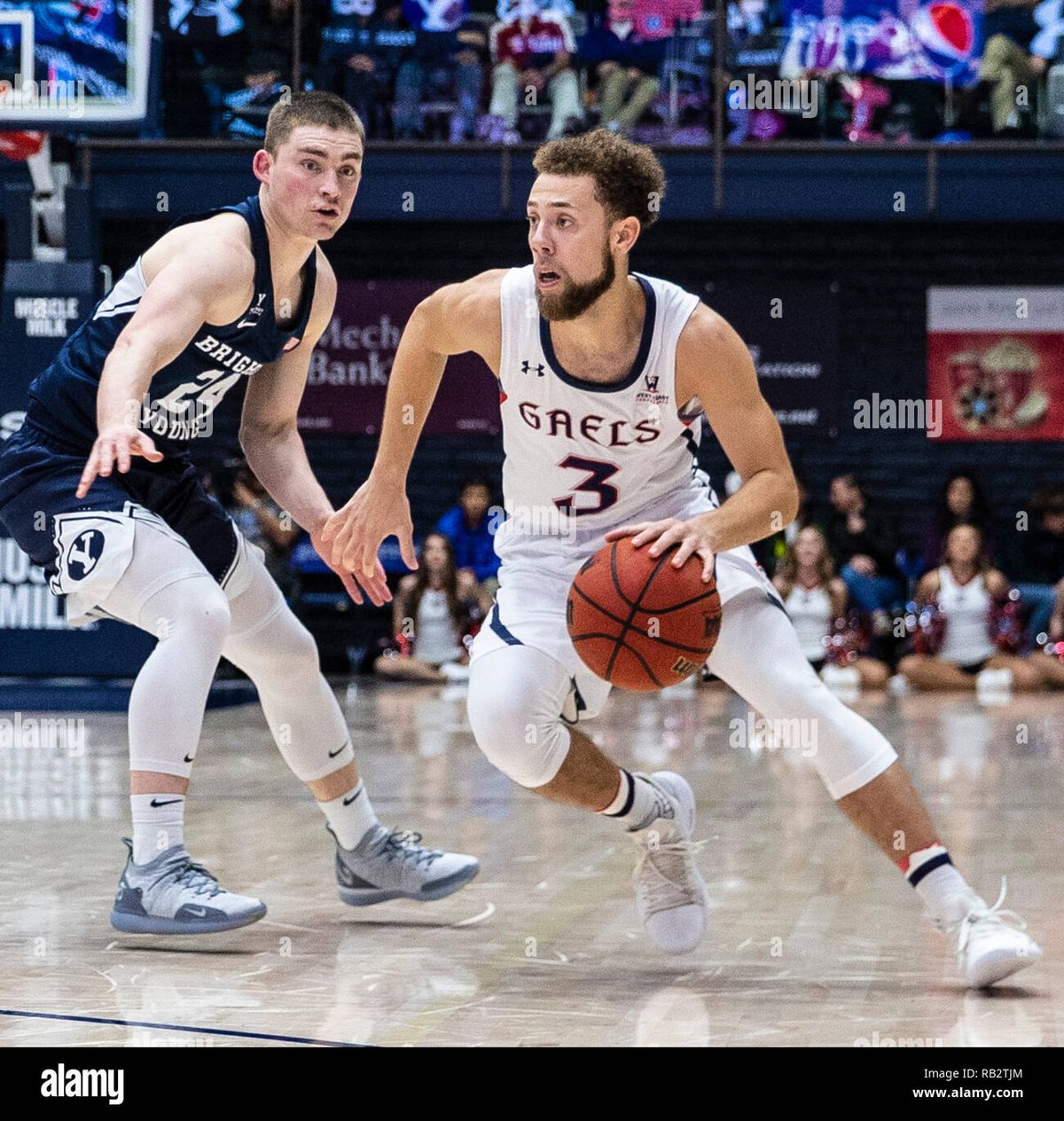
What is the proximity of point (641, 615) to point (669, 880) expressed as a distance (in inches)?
28.6

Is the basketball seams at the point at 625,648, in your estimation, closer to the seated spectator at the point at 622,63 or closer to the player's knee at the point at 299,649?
the player's knee at the point at 299,649

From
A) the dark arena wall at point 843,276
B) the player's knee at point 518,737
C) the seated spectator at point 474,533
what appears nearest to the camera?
the player's knee at point 518,737

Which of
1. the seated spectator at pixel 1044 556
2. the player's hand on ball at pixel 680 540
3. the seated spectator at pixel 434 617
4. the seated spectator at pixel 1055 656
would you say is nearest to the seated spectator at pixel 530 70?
the seated spectator at pixel 434 617

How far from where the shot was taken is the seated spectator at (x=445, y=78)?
11.5 metres

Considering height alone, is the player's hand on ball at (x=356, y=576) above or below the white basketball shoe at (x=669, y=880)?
above

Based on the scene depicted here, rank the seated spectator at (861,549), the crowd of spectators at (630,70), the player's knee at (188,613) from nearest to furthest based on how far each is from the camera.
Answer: the player's knee at (188,613), the seated spectator at (861,549), the crowd of spectators at (630,70)

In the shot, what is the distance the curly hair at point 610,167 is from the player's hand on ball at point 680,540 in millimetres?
700

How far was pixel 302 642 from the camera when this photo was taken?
3994 millimetres

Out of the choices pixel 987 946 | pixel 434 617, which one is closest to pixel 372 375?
pixel 434 617

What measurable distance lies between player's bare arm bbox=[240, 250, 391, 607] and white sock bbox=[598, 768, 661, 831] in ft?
2.43

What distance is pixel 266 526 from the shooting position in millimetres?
10977

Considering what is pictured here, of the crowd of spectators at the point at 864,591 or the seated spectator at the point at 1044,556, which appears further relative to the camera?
the seated spectator at the point at 1044,556

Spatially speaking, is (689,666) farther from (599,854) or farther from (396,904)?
(599,854)

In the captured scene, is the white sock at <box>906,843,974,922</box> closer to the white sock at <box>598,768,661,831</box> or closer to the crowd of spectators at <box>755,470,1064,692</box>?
the white sock at <box>598,768,661,831</box>
